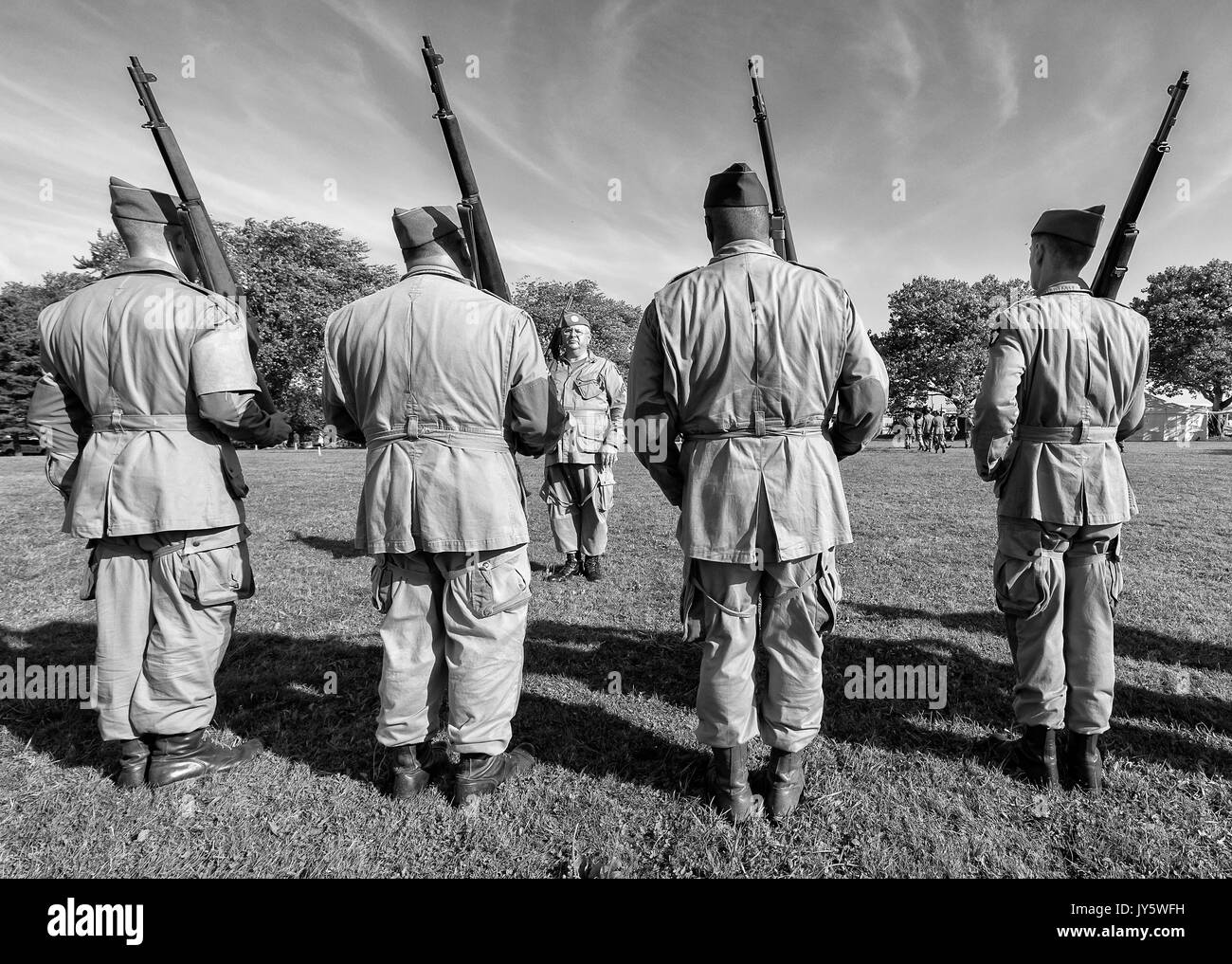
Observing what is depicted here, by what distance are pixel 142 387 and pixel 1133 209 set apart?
629 centimetres

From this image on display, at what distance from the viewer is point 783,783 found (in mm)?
3191

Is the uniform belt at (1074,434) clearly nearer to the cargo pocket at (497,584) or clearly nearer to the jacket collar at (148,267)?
the cargo pocket at (497,584)

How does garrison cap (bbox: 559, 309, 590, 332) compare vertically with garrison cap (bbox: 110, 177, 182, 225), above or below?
above

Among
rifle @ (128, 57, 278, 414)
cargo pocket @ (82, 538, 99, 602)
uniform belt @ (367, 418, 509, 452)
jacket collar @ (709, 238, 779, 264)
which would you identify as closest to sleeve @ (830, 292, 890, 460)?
jacket collar @ (709, 238, 779, 264)

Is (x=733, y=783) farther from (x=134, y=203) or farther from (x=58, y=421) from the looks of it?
(x=134, y=203)

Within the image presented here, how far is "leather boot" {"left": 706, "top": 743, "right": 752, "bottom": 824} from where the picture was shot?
316 centimetres

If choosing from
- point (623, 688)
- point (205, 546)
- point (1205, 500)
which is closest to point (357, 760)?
point (205, 546)

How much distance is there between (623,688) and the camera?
468 centimetres

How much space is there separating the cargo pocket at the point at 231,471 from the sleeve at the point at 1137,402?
4839 millimetres

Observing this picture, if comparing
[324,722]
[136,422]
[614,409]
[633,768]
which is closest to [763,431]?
[633,768]

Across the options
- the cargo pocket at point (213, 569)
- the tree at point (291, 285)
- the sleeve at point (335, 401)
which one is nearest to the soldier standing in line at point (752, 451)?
the sleeve at point (335, 401)

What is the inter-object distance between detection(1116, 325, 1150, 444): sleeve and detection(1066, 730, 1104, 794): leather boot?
160cm

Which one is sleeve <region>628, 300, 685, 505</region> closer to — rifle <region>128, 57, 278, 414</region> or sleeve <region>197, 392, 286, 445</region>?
sleeve <region>197, 392, 286, 445</region>
